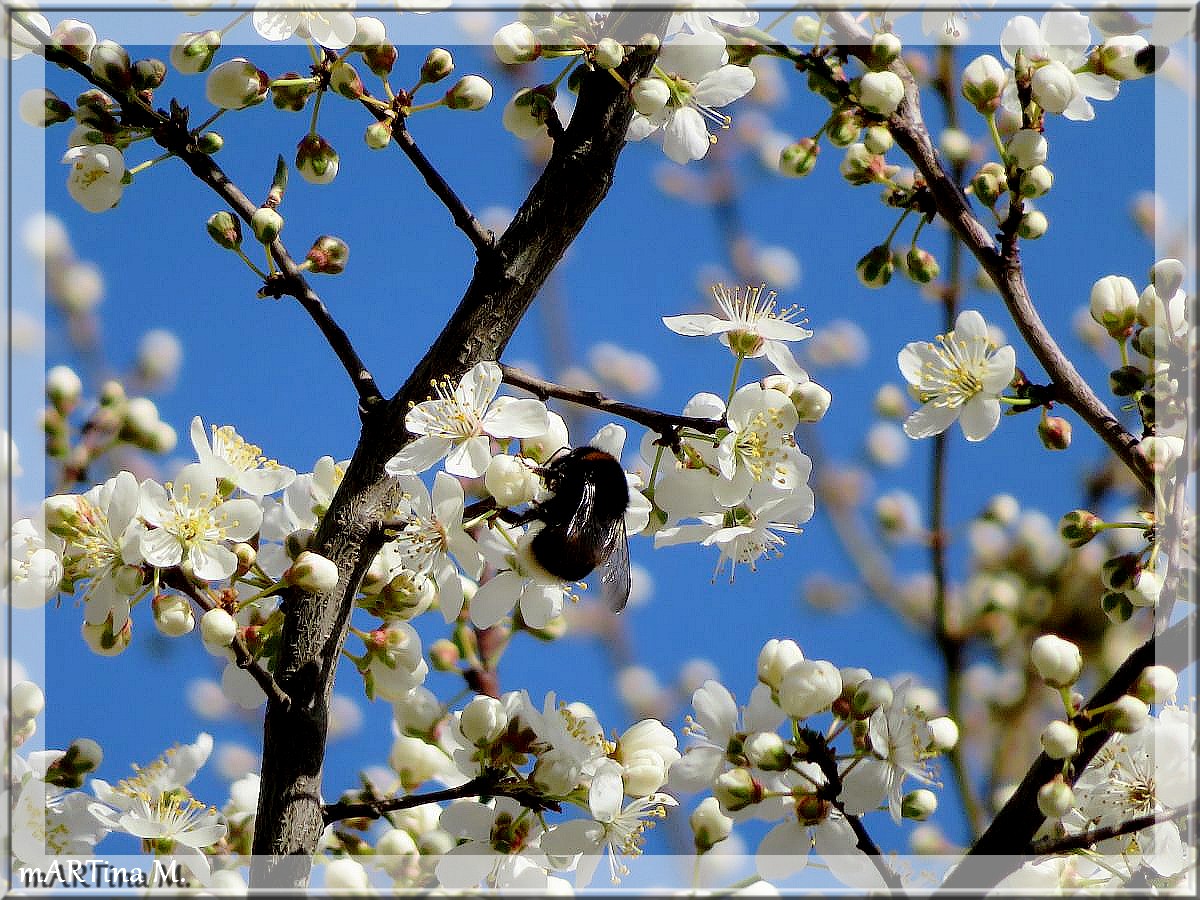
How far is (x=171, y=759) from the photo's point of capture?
2010mm

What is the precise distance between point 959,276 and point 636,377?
10.6 ft

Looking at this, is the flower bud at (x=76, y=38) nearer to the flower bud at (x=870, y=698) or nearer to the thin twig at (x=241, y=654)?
the thin twig at (x=241, y=654)

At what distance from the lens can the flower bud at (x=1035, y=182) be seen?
2006mm

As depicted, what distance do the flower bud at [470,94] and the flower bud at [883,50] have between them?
0.63 meters

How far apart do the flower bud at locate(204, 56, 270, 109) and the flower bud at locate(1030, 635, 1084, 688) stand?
1.34m

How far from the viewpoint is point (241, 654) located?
1.57 meters

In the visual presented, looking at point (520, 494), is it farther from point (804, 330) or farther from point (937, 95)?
point (937, 95)

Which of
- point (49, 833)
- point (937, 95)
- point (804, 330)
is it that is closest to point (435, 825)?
point (49, 833)

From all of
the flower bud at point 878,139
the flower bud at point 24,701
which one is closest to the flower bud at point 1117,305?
the flower bud at point 878,139

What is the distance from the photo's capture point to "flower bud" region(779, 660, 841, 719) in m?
1.78

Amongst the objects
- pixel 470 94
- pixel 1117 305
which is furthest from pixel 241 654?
pixel 1117 305

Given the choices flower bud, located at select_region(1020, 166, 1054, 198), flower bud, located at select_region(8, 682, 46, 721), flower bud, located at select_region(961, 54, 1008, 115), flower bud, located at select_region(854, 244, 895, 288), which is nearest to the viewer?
flower bud, located at select_region(8, 682, 46, 721)

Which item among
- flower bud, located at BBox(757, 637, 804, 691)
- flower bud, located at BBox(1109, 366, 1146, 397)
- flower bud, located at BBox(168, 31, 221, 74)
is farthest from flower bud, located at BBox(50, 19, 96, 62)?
flower bud, located at BBox(1109, 366, 1146, 397)

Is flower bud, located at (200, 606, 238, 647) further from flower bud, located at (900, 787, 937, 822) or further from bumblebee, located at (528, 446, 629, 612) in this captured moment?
flower bud, located at (900, 787, 937, 822)
